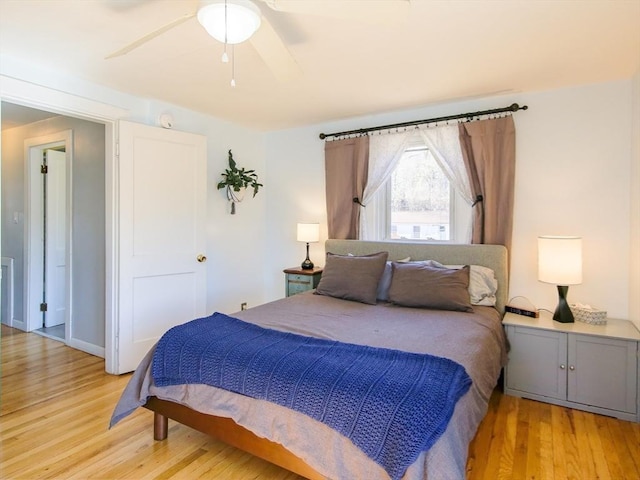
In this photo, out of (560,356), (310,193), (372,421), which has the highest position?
(310,193)

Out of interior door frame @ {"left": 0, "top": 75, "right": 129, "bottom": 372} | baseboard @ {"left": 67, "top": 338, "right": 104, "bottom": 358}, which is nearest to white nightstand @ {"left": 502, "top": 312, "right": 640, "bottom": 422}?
interior door frame @ {"left": 0, "top": 75, "right": 129, "bottom": 372}

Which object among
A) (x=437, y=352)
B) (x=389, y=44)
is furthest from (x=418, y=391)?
(x=389, y=44)

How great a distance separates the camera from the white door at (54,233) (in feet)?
14.5

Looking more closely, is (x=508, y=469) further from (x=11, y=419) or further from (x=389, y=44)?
(x=11, y=419)

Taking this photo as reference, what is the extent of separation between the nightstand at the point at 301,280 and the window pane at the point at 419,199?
0.91m

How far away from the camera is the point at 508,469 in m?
1.97

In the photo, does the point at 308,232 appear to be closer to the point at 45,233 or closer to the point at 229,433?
the point at 229,433

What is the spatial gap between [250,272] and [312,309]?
2009 mm

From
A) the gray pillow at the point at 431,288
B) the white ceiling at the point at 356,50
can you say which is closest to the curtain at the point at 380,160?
the white ceiling at the point at 356,50

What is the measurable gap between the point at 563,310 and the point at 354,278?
1.58m

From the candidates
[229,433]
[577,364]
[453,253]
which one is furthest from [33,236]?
[577,364]

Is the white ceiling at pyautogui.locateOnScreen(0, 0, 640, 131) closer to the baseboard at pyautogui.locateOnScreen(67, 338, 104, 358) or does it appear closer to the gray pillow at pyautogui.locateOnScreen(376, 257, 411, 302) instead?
the gray pillow at pyautogui.locateOnScreen(376, 257, 411, 302)

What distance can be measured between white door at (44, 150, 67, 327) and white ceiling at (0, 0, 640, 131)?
1952 millimetres

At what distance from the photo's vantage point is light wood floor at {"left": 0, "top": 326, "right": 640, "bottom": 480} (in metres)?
1.95
